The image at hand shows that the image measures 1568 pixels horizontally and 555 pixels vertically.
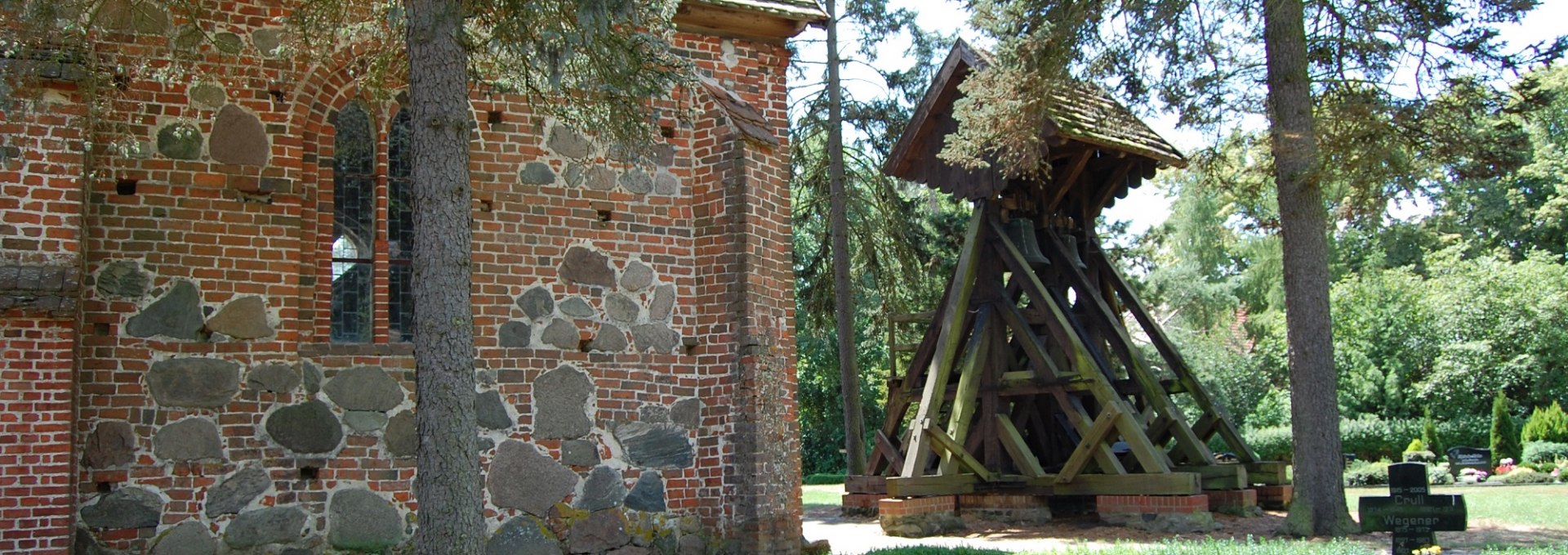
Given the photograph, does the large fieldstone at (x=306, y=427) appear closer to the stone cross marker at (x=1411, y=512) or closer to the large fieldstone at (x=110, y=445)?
the large fieldstone at (x=110, y=445)

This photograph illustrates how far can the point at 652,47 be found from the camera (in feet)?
28.2

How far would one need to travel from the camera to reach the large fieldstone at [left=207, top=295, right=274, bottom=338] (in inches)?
346

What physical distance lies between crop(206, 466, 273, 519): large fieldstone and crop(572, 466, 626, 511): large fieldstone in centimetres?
223

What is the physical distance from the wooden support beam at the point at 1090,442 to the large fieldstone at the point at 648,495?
18.4ft

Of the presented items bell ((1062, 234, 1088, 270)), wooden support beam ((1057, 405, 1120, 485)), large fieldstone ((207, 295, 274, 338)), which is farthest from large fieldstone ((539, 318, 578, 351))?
bell ((1062, 234, 1088, 270))

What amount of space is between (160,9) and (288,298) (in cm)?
218

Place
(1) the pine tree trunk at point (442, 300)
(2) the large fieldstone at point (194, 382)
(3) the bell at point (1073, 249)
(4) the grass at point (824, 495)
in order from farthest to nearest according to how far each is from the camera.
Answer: (4) the grass at point (824, 495), (3) the bell at point (1073, 249), (2) the large fieldstone at point (194, 382), (1) the pine tree trunk at point (442, 300)

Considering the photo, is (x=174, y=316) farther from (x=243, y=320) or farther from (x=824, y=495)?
(x=824, y=495)

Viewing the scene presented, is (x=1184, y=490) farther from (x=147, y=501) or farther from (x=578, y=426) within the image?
(x=147, y=501)

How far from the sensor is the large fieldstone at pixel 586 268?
9898mm

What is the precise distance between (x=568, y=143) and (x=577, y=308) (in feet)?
4.30

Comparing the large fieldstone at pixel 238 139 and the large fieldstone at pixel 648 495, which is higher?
the large fieldstone at pixel 238 139

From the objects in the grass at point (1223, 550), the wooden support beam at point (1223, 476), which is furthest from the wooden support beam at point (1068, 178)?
the grass at point (1223, 550)

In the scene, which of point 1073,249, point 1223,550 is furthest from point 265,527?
point 1073,249
